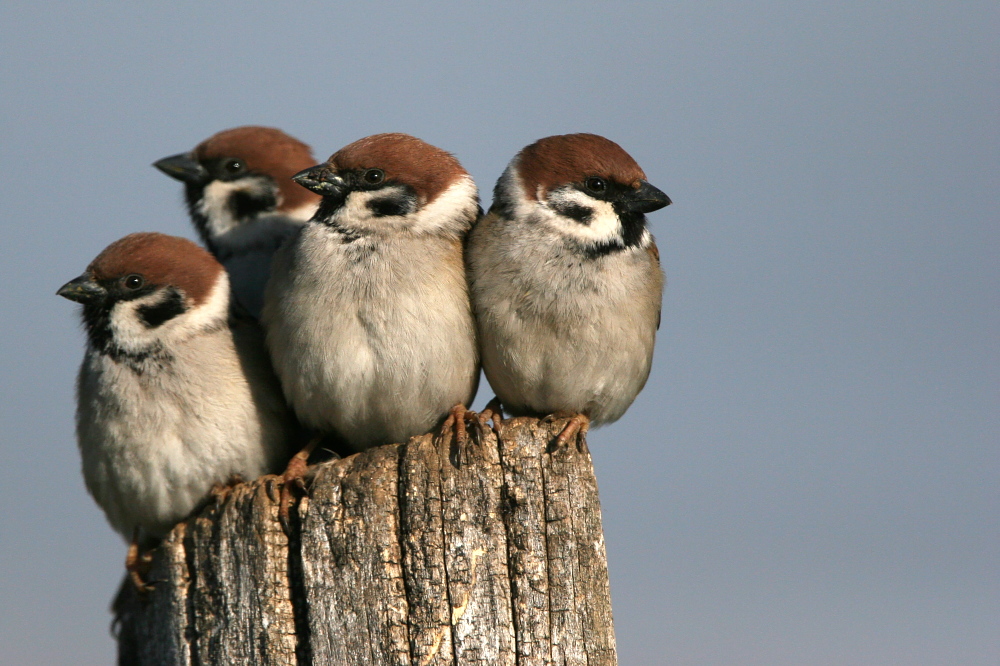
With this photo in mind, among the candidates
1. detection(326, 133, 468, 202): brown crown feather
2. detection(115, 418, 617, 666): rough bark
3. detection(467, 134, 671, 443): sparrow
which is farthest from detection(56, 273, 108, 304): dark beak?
detection(467, 134, 671, 443): sparrow

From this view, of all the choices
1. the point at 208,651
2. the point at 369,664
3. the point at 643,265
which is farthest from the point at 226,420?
the point at 643,265

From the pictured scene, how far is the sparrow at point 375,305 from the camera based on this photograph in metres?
4.18

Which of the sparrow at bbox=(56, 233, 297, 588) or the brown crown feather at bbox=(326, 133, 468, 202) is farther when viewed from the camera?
the brown crown feather at bbox=(326, 133, 468, 202)

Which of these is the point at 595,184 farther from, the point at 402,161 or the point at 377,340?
the point at 377,340

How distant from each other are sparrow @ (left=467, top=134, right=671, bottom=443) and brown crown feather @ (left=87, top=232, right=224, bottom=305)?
1.21 meters

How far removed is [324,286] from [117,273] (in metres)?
0.96

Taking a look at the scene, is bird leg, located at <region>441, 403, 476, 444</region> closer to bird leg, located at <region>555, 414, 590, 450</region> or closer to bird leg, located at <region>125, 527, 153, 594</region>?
bird leg, located at <region>555, 414, 590, 450</region>

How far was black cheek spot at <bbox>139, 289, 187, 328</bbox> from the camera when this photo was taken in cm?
451

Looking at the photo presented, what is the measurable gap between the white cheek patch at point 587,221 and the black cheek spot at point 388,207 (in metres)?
0.57

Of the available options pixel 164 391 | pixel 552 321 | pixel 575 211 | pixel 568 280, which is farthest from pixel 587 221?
pixel 164 391

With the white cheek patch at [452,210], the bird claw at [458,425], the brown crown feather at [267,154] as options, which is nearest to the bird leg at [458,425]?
the bird claw at [458,425]

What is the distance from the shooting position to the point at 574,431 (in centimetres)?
374

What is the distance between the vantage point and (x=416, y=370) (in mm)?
4145

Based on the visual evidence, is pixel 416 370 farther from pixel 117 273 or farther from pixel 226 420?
pixel 117 273
